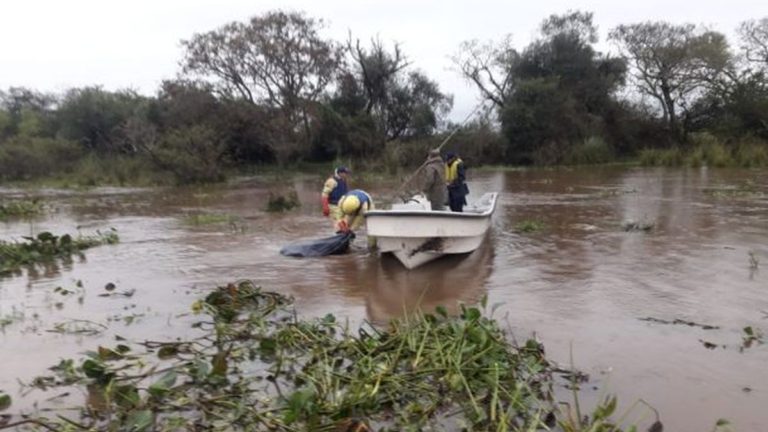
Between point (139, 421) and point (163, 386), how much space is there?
14.3 inches

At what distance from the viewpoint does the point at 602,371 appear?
4.95 metres

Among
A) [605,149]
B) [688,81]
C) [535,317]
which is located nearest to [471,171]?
[605,149]

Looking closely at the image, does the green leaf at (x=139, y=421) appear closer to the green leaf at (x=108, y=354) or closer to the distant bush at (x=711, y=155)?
the green leaf at (x=108, y=354)

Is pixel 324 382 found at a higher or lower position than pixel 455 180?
lower

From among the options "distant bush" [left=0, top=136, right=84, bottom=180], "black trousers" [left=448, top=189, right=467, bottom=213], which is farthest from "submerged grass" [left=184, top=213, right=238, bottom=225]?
"distant bush" [left=0, top=136, right=84, bottom=180]

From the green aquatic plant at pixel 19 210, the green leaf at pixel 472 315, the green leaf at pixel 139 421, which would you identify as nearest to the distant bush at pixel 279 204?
the green aquatic plant at pixel 19 210

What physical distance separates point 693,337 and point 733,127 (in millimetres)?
32269

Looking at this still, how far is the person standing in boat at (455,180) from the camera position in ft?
35.5

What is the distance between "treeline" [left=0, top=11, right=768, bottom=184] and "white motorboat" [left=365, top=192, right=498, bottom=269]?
856 inches

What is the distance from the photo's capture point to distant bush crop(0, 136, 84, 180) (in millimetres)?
29906

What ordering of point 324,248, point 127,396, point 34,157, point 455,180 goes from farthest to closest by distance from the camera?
point 34,157, point 455,180, point 324,248, point 127,396

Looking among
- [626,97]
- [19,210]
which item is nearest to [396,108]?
[626,97]

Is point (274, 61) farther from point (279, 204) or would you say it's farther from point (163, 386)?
point (163, 386)

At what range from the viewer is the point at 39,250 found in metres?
9.95
